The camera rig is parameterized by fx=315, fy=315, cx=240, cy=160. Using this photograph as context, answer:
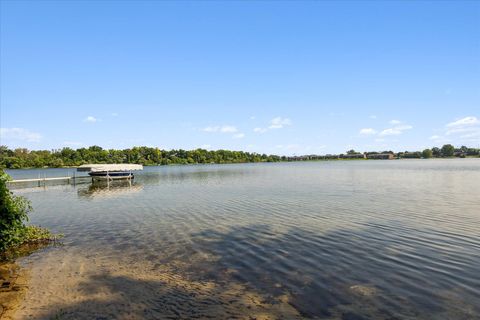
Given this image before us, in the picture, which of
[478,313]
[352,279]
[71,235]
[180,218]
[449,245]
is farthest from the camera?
[180,218]

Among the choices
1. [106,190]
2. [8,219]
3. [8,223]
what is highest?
[8,219]

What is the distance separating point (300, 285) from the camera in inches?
469

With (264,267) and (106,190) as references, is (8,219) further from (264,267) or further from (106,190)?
(106,190)

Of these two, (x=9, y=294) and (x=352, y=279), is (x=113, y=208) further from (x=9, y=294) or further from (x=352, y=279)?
(x=352, y=279)

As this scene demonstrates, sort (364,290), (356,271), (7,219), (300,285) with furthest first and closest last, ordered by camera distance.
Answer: (7,219) → (356,271) → (300,285) → (364,290)

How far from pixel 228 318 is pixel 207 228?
44.0ft

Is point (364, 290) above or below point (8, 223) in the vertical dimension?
below

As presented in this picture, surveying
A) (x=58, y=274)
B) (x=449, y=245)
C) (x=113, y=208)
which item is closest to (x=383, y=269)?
(x=449, y=245)

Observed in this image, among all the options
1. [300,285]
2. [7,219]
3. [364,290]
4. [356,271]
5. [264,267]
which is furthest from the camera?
[7,219]

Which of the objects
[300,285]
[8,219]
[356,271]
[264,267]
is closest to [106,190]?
[8,219]

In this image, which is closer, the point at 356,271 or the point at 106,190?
the point at 356,271

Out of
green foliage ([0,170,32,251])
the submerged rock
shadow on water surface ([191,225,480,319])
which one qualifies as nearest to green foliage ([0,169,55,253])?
green foliage ([0,170,32,251])

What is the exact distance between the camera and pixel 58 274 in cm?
1359

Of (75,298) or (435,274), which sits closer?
(75,298)
